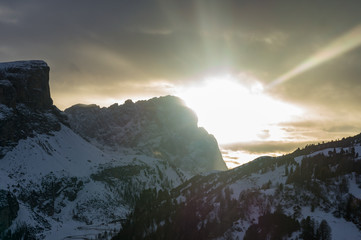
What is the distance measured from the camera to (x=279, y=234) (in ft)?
648

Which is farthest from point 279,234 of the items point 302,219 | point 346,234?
point 346,234

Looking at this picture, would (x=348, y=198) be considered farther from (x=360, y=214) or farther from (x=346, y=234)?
(x=346, y=234)

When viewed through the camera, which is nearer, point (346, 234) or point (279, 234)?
point (346, 234)

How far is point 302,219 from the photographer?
196125mm

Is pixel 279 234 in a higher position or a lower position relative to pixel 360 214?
lower

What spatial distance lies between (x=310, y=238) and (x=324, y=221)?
37.4 ft

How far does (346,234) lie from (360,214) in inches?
581

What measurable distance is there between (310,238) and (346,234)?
56.0ft

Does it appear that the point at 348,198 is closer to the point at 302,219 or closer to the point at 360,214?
the point at 360,214

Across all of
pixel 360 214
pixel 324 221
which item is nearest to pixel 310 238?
pixel 324 221

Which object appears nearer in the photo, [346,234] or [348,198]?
[346,234]

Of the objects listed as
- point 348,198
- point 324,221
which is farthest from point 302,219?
point 348,198

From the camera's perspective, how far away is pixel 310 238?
184 metres

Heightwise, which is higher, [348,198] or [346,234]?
[348,198]
